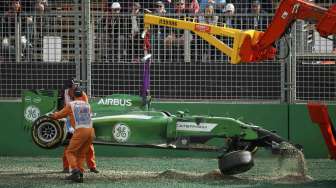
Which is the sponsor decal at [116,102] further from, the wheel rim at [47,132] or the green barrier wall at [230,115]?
the green barrier wall at [230,115]

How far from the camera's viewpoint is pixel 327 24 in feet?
34.8

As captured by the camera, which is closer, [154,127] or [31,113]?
[154,127]

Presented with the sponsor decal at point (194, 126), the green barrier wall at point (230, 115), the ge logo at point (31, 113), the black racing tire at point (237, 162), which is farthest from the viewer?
the green barrier wall at point (230, 115)

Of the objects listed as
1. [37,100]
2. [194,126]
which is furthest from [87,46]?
[194,126]

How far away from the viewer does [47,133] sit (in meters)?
11.6

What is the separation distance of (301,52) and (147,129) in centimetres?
422

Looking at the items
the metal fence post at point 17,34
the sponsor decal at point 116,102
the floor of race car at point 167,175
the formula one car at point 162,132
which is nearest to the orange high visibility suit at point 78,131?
the floor of race car at point 167,175

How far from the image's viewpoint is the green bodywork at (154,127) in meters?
11.2

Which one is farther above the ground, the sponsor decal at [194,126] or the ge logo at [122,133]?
the sponsor decal at [194,126]

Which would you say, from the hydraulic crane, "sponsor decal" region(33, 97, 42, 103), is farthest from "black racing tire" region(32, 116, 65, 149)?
the hydraulic crane

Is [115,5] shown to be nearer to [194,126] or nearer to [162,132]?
[162,132]

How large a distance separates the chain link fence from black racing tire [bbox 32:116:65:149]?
2.88 meters

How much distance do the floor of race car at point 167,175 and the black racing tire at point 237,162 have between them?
0.21m

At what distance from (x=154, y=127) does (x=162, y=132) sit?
5.8 inches
